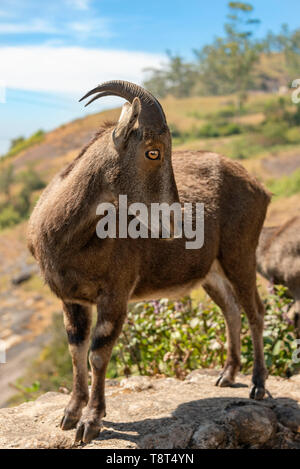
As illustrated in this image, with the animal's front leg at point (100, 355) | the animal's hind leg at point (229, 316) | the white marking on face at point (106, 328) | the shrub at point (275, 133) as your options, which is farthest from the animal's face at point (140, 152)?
the shrub at point (275, 133)

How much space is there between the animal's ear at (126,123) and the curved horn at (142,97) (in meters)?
0.09

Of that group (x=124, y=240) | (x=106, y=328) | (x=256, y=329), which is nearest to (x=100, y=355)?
(x=106, y=328)

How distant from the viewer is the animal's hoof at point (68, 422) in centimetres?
556

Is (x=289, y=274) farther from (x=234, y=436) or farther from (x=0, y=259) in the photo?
(x=0, y=259)

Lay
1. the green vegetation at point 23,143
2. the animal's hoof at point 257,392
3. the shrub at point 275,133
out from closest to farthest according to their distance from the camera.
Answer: the animal's hoof at point 257,392 → the shrub at point 275,133 → the green vegetation at point 23,143

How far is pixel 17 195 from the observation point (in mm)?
71375

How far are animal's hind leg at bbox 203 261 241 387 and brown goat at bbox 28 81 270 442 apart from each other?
38 centimetres

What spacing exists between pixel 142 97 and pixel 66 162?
2324mm

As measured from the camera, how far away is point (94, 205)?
508 centimetres

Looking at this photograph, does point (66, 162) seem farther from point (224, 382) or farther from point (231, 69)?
point (231, 69)

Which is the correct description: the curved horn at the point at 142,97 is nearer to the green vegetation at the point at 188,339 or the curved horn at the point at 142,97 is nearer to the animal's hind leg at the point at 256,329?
the animal's hind leg at the point at 256,329

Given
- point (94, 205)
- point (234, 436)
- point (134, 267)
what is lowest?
point (234, 436)

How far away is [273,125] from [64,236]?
227ft

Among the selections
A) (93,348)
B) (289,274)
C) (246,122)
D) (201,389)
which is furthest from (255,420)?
(246,122)
